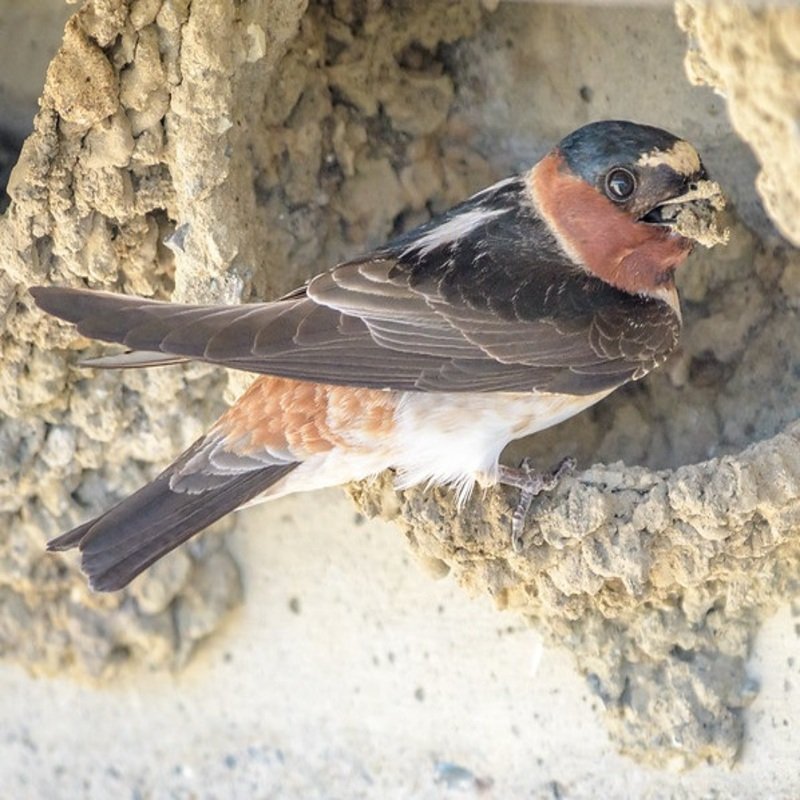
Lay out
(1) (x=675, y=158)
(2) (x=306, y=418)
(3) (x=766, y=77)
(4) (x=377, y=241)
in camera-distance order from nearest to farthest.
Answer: (3) (x=766, y=77)
(1) (x=675, y=158)
(2) (x=306, y=418)
(4) (x=377, y=241)

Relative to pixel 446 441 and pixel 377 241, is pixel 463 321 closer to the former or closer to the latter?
pixel 446 441

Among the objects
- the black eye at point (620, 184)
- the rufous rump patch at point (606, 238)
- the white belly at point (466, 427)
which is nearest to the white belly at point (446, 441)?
the white belly at point (466, 427)

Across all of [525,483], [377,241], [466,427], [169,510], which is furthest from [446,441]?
Answer: [377,241]

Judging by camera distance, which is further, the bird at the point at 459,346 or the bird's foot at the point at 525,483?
the bird's foot at the point at 525,483

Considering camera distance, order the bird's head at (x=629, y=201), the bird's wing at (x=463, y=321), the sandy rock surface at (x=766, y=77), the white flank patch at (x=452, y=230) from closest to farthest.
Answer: the sandy rock surface at (x=766, y=77)
the bird's wing at (x=463, y=321)
the bird's head at (x=629, y=201)
the white flank patch at (x=452, y=230)

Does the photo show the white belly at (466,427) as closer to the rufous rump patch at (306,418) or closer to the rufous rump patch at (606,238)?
the rufous rump patch at (306,418)

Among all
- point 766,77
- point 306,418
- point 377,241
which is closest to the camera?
point 766,77

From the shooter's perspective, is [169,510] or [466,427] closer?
[169,510]

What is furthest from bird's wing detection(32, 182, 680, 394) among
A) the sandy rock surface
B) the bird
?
the sandy rock surface

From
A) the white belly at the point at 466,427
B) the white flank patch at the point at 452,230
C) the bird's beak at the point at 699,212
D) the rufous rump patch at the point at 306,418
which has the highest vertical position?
the white flank patch at the point at 452,230
